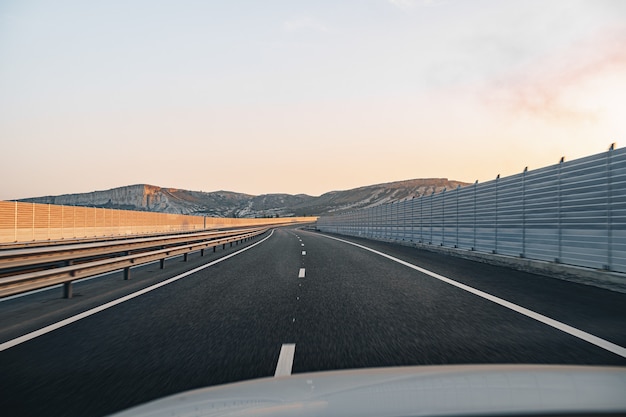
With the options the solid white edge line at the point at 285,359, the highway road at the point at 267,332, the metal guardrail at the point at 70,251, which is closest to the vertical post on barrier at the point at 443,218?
the highway road at the point at 267,332

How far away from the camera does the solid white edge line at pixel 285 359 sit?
4.45 metres

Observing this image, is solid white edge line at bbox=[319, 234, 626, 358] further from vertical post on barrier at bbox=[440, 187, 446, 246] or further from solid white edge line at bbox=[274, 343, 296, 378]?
vertical post on barrier at bbox=[440, 187, 446, 246]

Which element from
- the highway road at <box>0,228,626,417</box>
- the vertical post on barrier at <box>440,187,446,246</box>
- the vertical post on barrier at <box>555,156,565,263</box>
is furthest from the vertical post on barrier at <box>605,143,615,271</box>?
the vertical post on barrier at <box>440,187,446,246</box>

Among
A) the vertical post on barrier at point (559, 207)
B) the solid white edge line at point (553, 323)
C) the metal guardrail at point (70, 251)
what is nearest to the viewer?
the solid white edge line at point (553, 323)

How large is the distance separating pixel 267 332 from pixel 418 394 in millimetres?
3926

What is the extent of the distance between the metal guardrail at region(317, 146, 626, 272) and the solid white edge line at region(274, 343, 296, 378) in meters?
7.78

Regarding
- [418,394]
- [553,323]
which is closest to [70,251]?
[553,323]

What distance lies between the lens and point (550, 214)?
42.6ft

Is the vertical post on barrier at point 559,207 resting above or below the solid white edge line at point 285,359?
above

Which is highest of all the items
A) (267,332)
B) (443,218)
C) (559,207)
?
(559,207)

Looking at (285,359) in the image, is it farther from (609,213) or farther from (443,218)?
(443,218)

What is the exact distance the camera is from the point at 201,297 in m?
9.35

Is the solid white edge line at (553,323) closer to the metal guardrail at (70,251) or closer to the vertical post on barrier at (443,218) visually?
the metal guardrail at (70,251)

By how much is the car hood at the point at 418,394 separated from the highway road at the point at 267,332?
1.36m
